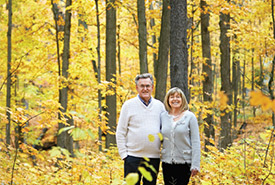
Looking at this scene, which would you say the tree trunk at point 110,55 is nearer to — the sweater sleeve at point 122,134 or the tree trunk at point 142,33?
the tree trunk at point 142,33

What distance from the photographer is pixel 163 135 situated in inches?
156

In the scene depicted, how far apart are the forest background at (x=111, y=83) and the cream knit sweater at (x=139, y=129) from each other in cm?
58

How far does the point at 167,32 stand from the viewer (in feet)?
31.9

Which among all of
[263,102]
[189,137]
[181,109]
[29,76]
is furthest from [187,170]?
[29,76]

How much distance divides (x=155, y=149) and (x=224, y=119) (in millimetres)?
7940

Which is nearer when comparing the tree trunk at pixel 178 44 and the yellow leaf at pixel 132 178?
the yellow leaf at pixel 132 178

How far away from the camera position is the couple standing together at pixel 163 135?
12.8ft

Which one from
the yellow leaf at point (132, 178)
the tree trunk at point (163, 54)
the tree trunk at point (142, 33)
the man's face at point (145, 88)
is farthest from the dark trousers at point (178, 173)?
the tree trunk at point (142, 33)

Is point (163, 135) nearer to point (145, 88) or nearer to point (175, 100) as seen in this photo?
point (175, 100)

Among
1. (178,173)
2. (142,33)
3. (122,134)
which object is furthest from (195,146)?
(142,33)

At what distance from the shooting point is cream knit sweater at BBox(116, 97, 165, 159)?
3956 mm

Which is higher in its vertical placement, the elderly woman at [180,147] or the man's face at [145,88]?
the man's face at [145,88]

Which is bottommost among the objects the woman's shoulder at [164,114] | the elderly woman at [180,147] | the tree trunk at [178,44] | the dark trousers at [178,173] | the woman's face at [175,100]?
the dark trousers at [178,173]

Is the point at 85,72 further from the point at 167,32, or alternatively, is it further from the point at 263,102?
A: the point at 263,102
